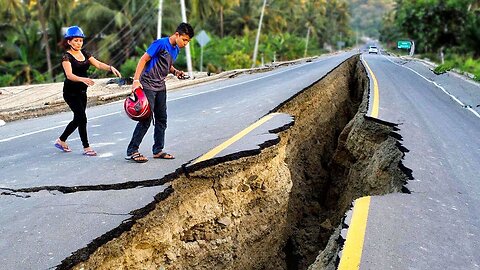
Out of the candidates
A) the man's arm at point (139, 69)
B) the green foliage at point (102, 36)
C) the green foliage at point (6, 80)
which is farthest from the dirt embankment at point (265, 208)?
the green foliage at point (6, 80)

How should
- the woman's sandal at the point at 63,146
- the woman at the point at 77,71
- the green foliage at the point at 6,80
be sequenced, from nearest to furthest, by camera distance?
the woman at the point at 77,71 → the woman's sandal at the point at 63,146 → the green foliage at the point at 6,80

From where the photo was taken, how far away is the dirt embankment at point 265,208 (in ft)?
12.6

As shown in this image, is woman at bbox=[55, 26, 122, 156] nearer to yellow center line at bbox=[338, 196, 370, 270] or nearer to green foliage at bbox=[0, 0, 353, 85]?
yellow center line at bbox=[338, 196, 370, 270]

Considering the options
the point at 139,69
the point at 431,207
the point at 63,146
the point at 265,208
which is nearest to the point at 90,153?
the point at 63,146

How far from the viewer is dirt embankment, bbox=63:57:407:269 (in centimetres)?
383

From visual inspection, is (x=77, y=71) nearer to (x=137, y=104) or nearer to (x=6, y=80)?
(x=137, y=104)

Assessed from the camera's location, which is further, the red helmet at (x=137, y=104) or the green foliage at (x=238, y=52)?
the green foliage at (x=238, y=52)

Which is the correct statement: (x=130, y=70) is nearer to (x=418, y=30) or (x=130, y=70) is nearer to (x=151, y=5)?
(x=151, y=5)

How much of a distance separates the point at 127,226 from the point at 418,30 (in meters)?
43.6

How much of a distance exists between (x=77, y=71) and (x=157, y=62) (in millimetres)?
1073

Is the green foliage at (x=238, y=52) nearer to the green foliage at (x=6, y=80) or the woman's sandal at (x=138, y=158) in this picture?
the green foliage at (x=6, y=80)

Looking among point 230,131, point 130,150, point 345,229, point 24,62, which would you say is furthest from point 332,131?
point 24,62

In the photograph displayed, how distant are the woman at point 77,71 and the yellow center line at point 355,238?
121 inches

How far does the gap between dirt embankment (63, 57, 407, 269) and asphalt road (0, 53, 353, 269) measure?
241mm
